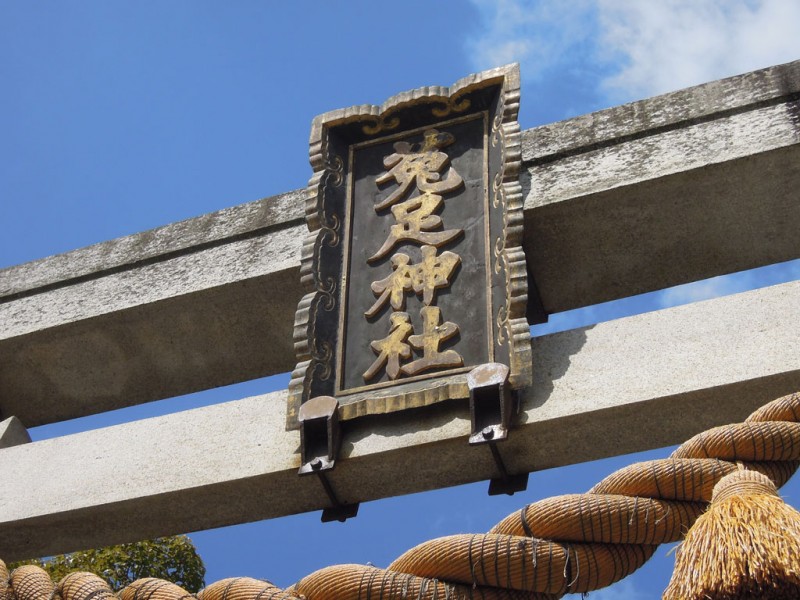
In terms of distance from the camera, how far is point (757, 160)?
495cm

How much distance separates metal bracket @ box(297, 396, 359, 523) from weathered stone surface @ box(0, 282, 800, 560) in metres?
0.05

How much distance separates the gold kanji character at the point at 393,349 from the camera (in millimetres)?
4652

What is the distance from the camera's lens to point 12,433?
5.64 m

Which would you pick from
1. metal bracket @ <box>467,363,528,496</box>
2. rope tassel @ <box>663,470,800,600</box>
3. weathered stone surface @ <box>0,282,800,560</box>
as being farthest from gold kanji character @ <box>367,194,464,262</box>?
rope tassel @ <box>663,470,800,600</box>

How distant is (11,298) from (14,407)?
52cm

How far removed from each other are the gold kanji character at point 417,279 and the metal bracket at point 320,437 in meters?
0.49

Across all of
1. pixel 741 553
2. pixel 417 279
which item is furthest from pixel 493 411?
pixel 741 553

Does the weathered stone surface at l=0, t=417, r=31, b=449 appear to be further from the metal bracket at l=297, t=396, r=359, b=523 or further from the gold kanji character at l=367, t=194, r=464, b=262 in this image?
the gold kanji character at l=367, t=194, r=464, b=262

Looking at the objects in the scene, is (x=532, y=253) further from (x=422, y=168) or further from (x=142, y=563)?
(x=142, y=563)

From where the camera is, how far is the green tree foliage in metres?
5.70

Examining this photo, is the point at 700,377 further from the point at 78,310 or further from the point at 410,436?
the point at 78,310

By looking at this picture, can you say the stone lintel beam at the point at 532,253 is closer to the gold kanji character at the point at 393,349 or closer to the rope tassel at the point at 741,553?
the gold kanji character at the point at 393,349

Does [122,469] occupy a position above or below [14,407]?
below

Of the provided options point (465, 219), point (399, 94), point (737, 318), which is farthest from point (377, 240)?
point (737, 318)
